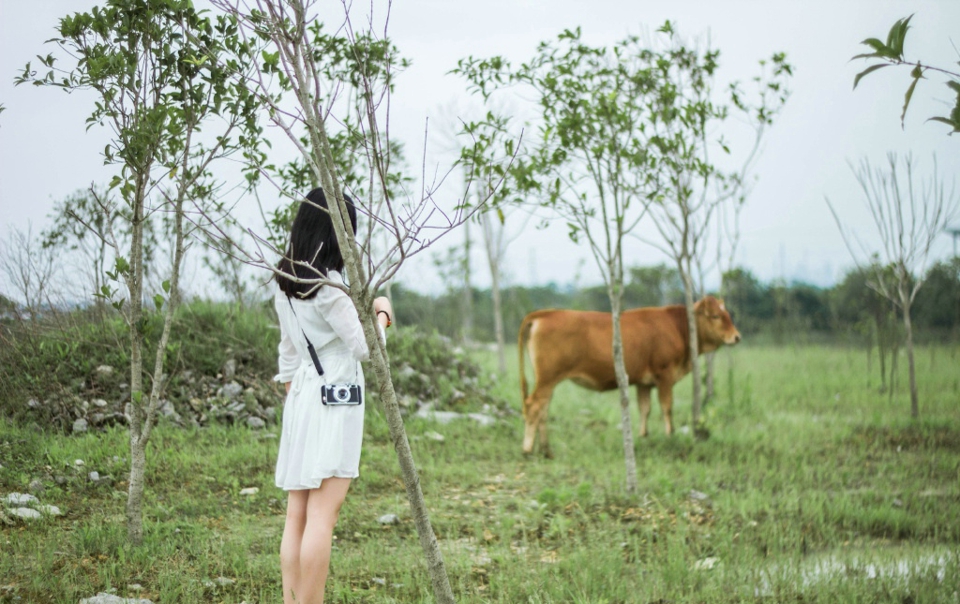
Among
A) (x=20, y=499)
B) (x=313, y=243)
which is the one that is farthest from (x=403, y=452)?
(x=20, y=499)

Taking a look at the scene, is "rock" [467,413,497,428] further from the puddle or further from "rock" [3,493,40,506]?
"rock" [3,493,40,506]

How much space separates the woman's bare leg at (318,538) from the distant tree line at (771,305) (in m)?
7.14

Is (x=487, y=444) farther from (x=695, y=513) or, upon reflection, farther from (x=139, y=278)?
(x=139, y=278)

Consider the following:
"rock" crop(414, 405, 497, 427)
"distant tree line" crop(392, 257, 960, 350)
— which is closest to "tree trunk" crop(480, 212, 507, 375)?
"distant tree line" crop(392, 257, 960, 350)

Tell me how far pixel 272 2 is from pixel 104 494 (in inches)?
130

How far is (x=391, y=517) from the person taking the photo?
5.12 m

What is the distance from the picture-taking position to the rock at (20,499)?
175 inches

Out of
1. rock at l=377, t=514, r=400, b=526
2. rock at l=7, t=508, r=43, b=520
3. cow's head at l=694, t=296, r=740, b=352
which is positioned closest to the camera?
rock at l=7, t=508, r=43, b=520

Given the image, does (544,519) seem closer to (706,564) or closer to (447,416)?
(706,564)

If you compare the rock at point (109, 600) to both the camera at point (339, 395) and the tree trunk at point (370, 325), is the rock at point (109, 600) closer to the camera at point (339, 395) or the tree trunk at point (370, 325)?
the camera at point (339, 395)

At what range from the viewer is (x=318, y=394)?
318cm

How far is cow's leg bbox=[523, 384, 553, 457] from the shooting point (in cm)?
742

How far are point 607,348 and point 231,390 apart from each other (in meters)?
3.39

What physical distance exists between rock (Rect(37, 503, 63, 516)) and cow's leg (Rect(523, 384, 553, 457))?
3.98 metres
